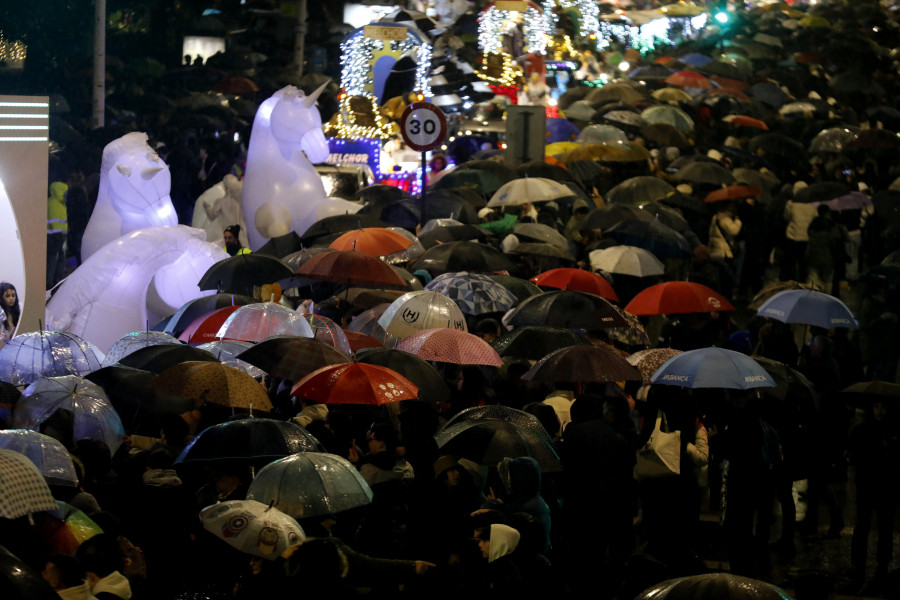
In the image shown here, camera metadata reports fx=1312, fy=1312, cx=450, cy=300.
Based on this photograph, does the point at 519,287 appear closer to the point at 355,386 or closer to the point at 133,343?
the point at 133,343

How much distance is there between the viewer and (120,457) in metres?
7.61

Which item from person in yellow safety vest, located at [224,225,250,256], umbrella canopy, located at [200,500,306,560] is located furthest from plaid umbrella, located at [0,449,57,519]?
person in yellow safety vest, located at [224,225,250,256]

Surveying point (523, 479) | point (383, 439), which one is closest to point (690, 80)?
point (383, 439)

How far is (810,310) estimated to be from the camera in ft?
37.9

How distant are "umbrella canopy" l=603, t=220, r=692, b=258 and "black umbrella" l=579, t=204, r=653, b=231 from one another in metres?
0.55

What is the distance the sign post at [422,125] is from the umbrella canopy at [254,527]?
922 cm

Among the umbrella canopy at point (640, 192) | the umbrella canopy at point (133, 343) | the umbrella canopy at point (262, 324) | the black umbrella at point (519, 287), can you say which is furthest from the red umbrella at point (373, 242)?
the umbrella canopy at point (640, 192)

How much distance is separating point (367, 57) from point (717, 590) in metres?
21.0

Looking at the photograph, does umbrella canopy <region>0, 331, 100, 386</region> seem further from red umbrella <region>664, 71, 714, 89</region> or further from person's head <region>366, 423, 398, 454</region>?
red umbrella <region>664, 71, 714, 89</region>

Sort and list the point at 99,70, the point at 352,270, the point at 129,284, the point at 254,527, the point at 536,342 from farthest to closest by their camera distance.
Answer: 1. the point at 99,70
2. the point at 129,284
3. the point at 352,270
4. the point at 536,342
5. the point at 254,527

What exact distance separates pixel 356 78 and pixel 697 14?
21.5m

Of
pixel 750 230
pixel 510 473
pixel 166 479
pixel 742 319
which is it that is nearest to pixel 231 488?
pixel 166 479

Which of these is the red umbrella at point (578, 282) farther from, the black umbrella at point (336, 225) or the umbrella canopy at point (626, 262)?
the black umbrella at point (336, 225)

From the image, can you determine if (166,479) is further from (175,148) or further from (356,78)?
(356,78)
